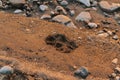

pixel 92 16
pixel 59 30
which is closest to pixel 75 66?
pixel 59 30

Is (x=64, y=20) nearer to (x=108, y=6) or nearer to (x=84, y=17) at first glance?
(x=84, y=17)

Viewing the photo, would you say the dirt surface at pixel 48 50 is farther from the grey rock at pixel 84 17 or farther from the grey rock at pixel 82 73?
the grey rock at pixel 84 17

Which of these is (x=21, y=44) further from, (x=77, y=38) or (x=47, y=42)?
(x=77, y=38)

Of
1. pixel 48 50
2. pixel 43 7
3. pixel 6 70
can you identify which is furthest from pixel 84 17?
pixel 6 70

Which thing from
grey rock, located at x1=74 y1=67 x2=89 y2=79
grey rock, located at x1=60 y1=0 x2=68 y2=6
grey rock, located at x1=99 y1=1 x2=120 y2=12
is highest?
grey rock, located at x1=60 y1=0 x2=68 y2=6

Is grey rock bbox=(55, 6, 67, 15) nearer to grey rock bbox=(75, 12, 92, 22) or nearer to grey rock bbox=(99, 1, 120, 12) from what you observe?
grey rock bbox=(75, 12, 92, 22)

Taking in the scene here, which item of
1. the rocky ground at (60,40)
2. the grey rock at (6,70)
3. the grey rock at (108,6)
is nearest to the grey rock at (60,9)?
the rocky ground at (60,40)

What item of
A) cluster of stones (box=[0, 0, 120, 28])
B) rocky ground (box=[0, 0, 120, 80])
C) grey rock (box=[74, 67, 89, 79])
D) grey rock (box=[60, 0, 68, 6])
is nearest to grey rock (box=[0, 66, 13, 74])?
rocky ground (box=[0, 0, 120, 80])

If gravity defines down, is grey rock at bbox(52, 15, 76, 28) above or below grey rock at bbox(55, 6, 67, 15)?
below
